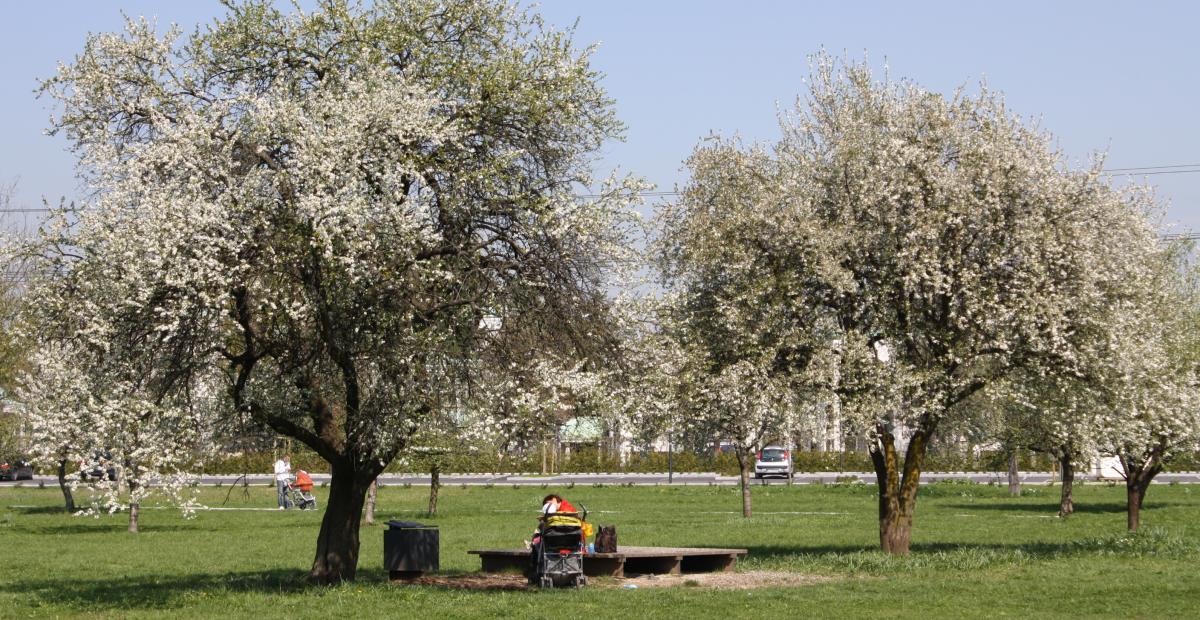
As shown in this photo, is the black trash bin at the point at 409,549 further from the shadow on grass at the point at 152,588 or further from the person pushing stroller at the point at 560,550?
the person pushing stroller at the point at 560,550

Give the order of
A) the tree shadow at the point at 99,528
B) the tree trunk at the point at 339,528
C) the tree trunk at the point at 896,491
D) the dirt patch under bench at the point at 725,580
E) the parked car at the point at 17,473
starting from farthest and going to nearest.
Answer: the parked car at the point at 17,473 < the tree shadow at the point at 99,528 < the tree trunk at the point at 896,491 < the dirt patch under bench at the point at 725,580 < the tree trunk at the point at 339,528

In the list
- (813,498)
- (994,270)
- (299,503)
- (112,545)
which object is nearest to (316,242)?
(994,270)

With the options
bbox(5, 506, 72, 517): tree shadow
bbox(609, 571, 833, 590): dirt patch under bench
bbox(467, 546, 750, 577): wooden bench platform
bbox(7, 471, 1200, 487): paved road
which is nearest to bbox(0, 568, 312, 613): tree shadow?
bbox(467, 546, 750, 577): wooden bench platform

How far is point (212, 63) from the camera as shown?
19203 mm

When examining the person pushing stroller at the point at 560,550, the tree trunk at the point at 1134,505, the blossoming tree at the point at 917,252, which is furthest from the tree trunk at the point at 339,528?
the tree trunk at the point at 1134,505

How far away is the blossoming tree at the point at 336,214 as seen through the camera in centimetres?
1702

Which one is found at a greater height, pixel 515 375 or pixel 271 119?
pixel 271 119

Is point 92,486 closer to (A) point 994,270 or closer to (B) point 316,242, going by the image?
(B) point 316,242

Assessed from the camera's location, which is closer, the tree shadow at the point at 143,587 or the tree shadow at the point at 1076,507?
the tree shadow at the point at 143,587

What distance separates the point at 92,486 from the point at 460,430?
475 cm

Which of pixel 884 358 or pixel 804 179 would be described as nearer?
pixel 804 179

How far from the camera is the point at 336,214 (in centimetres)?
1669

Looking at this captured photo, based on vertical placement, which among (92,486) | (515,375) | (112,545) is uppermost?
(515,375)

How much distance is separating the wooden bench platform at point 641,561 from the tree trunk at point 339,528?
11.3 feet
